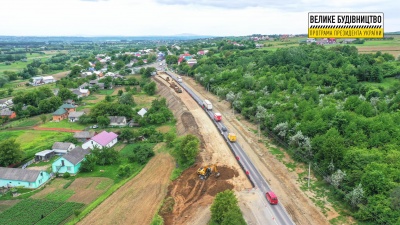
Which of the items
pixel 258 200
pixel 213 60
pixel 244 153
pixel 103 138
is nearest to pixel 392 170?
pixel 258 200

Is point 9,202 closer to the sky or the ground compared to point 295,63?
closer to the ground

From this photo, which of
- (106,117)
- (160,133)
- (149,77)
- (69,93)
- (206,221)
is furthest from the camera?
(149,77)

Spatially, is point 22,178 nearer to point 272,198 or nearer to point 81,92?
point 272,198

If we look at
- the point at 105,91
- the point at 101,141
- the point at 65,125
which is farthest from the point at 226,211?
the point at 105,91

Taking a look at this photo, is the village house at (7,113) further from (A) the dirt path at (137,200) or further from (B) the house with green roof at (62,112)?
(A) the dirt path at (137,200)

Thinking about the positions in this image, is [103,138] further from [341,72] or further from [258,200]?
[341,72]

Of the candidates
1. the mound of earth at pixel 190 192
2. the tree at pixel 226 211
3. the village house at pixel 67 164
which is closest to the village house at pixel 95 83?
the village house at pixel 67 164

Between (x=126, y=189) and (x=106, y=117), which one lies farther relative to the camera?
(x=106, y=117)
